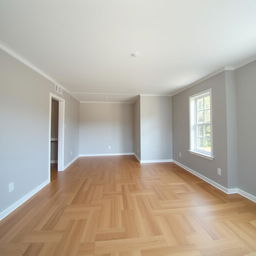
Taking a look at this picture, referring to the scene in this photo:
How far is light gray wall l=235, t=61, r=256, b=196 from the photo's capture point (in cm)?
222

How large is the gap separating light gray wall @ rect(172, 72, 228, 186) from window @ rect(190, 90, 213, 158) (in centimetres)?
14

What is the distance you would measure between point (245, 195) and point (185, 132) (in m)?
1.96

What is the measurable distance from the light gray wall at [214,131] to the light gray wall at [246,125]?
22 cm

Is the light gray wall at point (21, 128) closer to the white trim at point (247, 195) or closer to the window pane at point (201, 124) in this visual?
the window pane at point (201, 124)

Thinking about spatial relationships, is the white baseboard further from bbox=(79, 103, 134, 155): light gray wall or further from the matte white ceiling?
bbox=(79, 103, 134, 155): light gray wall

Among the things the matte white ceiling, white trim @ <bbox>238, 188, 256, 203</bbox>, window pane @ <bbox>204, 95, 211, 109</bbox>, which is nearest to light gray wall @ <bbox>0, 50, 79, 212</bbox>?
the matte white ceiling

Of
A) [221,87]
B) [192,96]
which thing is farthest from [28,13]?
[192,96]

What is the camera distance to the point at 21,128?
2.18m

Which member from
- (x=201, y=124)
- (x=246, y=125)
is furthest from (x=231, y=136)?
(x=201, y=124)

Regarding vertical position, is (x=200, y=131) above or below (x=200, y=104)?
below

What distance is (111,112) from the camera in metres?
6.04

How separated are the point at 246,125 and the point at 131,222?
2.46 meters

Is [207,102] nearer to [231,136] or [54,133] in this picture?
[231,136]

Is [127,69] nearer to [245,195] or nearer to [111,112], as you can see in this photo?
[245,195]
